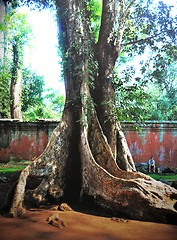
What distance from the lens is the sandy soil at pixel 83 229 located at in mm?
3803

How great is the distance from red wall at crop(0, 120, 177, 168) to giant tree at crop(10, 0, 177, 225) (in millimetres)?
6649

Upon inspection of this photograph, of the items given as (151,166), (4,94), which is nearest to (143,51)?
(151,166)

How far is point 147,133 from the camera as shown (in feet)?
44.8

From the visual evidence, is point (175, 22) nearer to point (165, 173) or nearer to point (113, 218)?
point (113, 218)

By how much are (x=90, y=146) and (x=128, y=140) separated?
Answer: 781 centimetres

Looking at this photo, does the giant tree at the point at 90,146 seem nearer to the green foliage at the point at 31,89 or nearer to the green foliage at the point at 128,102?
the green foliage at the point at 128,102

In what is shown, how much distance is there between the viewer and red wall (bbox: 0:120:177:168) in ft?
44.3

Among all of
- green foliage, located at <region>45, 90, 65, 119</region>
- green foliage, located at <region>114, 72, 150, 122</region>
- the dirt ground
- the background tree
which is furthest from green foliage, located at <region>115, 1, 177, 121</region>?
green foliage, located at <region>45, 90, 65, 119</region>

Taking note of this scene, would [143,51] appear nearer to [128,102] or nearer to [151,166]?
[128,102]

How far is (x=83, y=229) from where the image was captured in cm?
414

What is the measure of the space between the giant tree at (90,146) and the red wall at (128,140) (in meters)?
6.65

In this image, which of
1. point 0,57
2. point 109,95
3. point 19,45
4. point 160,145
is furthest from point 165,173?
point 0,57

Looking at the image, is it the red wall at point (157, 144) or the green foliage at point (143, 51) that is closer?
the green foliage at point (143, 51)

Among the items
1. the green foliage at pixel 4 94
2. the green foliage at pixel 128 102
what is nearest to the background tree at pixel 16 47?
the green foliage at pixel 4 94
